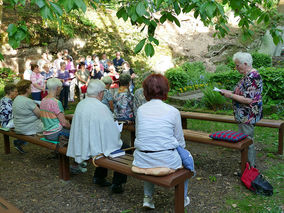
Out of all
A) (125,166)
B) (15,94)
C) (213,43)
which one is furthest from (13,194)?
(213,43)

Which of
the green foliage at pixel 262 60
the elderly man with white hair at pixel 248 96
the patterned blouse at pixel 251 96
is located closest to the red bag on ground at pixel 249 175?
the elderly man with white hair at pixel 248 96

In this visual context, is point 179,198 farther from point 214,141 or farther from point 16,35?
point 16,35

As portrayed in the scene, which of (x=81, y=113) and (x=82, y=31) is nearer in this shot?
(x=81, y=113)

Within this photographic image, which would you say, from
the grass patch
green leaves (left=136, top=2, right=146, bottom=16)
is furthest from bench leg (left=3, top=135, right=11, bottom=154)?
the grass patch

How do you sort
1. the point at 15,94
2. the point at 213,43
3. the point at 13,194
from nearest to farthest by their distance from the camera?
the point at 13,194
the point at 15,94
the point at 213,43

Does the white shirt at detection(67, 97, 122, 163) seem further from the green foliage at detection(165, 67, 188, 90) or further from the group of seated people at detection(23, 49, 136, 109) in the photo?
the green foliage at detection(165, 67, 188, 90)

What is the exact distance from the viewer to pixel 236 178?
13.1 ft

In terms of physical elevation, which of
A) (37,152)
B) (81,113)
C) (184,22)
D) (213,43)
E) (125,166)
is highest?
(184,22)

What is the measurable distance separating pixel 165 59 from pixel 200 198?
505 inches

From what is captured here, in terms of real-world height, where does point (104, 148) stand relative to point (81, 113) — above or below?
below

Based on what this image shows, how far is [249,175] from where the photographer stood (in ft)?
11.9

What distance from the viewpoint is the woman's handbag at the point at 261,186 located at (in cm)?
341

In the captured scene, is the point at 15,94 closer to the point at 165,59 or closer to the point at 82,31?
the point at 82,31

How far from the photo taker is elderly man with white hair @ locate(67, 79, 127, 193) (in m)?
3.53
